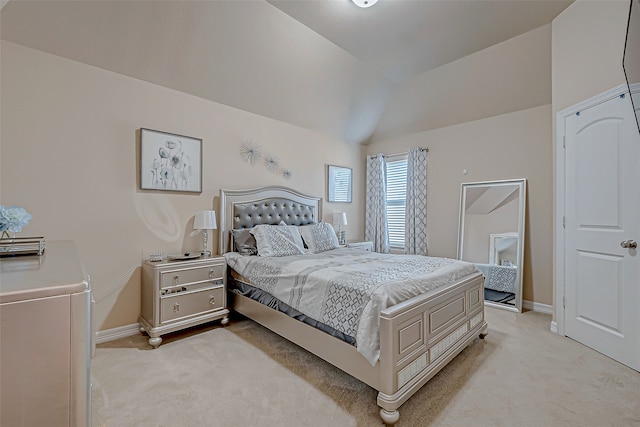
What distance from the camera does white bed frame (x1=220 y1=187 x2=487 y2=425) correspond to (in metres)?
1.71

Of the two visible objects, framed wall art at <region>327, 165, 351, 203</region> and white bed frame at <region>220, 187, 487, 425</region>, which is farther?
framed wall art at <region>327, 165, 351, 203</region>

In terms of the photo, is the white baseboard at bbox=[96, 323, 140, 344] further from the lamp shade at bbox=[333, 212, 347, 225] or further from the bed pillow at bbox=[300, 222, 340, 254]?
the lamp shade at bbox=[333, 212, 347, 225]

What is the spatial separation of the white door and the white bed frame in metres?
0.95

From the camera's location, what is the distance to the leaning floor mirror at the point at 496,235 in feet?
12.4

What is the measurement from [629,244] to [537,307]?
1626 millimetres

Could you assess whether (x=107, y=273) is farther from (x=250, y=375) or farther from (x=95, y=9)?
(x=95, y=9)

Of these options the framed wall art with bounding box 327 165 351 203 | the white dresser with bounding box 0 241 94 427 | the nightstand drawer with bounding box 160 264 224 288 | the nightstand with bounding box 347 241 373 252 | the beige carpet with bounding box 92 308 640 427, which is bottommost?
the beige carpet with bounding box 92 308 640 427

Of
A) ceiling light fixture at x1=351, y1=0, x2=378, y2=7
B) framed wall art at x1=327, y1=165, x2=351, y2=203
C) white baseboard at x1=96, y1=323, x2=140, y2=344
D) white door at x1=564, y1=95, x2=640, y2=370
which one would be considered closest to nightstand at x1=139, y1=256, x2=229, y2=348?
white baseboard at x1=96, y1=323, x2=140, y2=344

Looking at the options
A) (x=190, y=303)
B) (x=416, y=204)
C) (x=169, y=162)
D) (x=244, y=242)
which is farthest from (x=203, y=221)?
(x=416, y=204)

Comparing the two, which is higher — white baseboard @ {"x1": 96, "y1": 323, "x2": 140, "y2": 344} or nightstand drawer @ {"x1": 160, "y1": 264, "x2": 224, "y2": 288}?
nightstand drawer @ {"x1": 160, "y1": 264, "x2": 224, "y2": 288}

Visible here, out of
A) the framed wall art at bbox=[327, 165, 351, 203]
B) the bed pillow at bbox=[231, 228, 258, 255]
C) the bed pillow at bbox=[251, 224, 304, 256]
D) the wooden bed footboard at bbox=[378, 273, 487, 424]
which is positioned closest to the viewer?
the wooden bed footboard at bbox=[378, 273, 487, 424]

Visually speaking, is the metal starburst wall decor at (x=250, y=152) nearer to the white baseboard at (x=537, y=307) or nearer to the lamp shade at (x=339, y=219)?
the lamp shade at (x=339, y=219)

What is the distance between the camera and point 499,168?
4016 millimetres

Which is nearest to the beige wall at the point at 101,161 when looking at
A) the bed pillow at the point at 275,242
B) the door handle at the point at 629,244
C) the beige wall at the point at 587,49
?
the bed pillow at the point at 275,242
